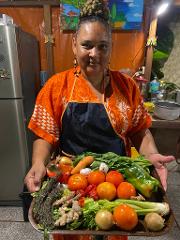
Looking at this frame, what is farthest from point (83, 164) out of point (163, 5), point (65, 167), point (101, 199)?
point (163, 5)

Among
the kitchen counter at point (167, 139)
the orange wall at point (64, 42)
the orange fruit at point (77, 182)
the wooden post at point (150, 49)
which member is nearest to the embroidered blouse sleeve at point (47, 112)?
the orange fruit at point (77, 182)

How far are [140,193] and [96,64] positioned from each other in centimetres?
56

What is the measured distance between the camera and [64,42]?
234 cm

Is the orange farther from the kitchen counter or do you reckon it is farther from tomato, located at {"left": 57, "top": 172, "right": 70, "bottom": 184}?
the kitchen counter

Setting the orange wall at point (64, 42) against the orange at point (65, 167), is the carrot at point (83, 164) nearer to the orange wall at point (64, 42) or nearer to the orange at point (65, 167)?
the orange at point (65, 167)

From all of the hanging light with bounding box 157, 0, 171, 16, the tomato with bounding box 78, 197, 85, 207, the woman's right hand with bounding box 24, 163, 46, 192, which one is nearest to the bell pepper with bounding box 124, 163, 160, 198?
the tomato with bounding box 78, 197, 85, 207

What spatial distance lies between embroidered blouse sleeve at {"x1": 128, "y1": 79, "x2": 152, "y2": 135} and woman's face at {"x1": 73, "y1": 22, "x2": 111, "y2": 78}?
230mm

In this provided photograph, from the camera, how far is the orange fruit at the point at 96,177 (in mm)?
844

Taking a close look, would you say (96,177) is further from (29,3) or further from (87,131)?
(29,3)

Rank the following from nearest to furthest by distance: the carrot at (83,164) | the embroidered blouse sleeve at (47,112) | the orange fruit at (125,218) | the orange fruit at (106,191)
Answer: the orange fruit at (125,218), the orange fruit at (106,191), the carrot at (83,164), the embroidered blouse sleeve at (47,112)

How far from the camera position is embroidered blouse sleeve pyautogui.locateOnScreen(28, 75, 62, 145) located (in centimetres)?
101

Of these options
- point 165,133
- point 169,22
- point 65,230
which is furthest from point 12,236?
point 169,22

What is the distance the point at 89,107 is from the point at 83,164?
0.26m

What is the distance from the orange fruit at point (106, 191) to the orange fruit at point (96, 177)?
0.11 feet
